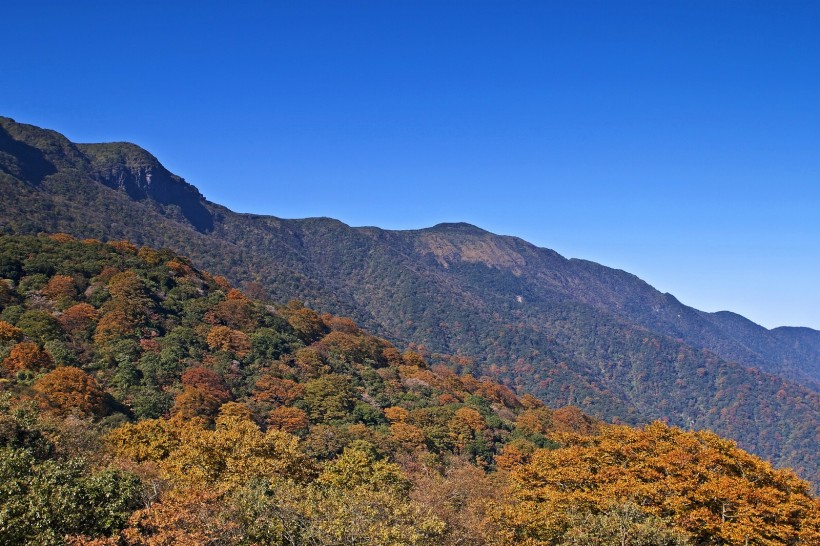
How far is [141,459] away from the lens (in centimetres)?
3697

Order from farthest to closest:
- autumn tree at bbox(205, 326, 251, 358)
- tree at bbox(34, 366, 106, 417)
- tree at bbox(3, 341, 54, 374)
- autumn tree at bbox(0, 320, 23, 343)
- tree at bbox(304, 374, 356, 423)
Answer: autumn tree at bbox(205, 326, 251, 358), tree at bbox(304, 374, 356, 423), autumn tree at bbox(0, 320, 23, 343), tree at bbox(3, 341, 54, 374), tree at bbox(34, 366, 106, 417)

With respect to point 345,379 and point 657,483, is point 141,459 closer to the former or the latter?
point 657,483

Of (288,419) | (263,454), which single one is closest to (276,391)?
(288,419)

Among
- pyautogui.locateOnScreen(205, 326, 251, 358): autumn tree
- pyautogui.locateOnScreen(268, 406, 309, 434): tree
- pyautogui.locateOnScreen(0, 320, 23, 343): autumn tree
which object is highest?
pyautogui.locateOnScreen(205, 326, 251, 358): autumn tree

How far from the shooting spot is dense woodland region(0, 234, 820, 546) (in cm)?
2234

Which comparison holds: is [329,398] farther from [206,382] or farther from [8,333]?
[8,333]

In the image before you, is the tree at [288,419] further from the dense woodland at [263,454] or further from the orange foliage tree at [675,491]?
the orange foliage tree at [675,491]

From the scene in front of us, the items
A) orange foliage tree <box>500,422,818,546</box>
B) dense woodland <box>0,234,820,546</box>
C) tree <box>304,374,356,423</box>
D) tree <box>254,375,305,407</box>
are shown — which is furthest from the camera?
tree <box>304,374,356,423</box>

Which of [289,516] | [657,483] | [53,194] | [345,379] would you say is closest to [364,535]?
[289,516]

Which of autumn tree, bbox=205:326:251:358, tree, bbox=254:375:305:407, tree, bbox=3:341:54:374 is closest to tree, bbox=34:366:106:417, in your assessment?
tree, bbox=3:341:54:374

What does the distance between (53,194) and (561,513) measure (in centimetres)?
21622

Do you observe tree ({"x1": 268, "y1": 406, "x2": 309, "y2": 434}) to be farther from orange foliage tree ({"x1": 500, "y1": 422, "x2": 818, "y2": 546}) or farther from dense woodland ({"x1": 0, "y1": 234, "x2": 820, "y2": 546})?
orange foliage tree ({"x1": 500, "y1": 422, "x2": 818, "y2": 546})

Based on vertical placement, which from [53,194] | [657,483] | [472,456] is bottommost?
[472,456]

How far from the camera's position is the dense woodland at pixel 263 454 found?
73.3 feet
